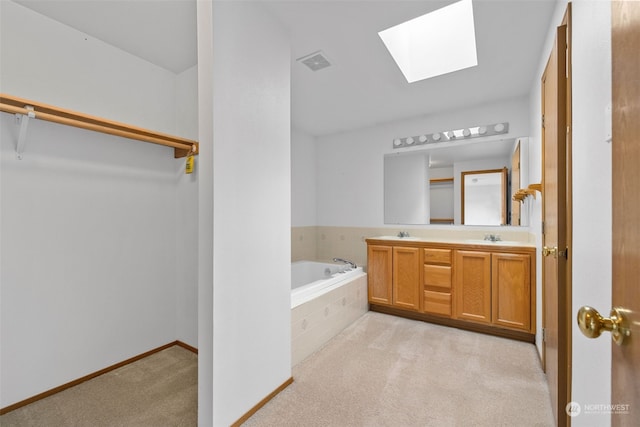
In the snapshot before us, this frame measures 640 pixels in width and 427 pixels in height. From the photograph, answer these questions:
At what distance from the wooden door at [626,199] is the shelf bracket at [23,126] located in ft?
7.97

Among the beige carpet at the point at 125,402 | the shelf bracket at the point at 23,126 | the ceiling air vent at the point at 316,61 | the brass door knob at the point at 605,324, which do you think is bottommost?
the beige carpet at the point at 125,402

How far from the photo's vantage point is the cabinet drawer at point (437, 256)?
9.47 feet

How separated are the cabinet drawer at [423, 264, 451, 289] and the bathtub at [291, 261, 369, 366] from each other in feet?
2.30

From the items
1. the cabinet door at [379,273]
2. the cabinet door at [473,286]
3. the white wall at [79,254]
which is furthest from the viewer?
the cabinet door at [379,273]

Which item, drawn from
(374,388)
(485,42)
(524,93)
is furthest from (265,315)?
(524,93)

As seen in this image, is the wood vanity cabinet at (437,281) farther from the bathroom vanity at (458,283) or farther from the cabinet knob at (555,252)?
the cabinet knob at (555,252)

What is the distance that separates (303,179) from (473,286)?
251 cm

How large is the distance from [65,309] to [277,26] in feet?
7.77

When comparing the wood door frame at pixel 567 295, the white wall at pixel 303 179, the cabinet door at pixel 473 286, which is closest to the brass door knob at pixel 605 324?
the wood door frame at pixel 567 295

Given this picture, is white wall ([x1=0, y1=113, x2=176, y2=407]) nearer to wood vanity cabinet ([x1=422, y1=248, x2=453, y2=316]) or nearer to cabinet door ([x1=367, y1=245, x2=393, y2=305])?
cabinet door ([x1=367, y1=245, x2=393, y2=305])

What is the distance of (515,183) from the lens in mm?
2889

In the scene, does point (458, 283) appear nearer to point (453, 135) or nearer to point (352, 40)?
point (453, 135)

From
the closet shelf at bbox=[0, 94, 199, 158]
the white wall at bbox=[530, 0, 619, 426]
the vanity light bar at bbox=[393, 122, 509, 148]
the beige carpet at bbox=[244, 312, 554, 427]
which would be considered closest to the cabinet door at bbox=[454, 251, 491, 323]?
the beige carpet at bbox=[244, 312, 554, 427]

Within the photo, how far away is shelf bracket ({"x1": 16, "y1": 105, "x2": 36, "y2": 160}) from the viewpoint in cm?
157
